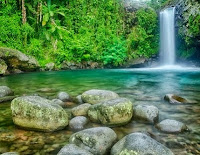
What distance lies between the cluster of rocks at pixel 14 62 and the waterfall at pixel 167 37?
13104mm

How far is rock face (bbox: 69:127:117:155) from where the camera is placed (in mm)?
3534

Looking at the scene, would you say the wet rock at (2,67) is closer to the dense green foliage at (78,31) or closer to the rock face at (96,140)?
the dense green foliage at (78,31)

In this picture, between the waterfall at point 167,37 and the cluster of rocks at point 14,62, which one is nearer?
the cluster of rocks at point 14,62

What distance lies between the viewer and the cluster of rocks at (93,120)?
3346 mm

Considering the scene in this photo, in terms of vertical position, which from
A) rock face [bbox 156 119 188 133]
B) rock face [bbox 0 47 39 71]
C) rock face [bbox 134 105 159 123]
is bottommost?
rock face [bbox 156 119 188 133]

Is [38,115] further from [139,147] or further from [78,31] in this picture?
[78,31]

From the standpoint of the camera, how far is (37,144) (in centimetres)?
391

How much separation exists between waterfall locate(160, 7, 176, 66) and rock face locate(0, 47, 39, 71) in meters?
13.2

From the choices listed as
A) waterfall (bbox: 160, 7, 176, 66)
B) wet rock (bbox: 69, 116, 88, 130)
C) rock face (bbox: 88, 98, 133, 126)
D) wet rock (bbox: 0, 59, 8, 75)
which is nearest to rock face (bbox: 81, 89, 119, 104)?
rock face (bbox: 88, 98, 133, 126)

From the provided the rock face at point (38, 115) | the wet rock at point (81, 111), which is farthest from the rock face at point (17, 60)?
the rock face at point (38, 115)

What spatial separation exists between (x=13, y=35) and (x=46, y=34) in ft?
9.42

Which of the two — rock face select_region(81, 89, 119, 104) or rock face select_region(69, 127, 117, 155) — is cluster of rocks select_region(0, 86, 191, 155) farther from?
rock face select_region(81, 89, 119, 104)

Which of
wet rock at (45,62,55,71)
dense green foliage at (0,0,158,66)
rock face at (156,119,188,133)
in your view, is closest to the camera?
rock face at (156,119,188,133)

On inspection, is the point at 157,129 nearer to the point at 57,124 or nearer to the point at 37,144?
the point at 57,124
